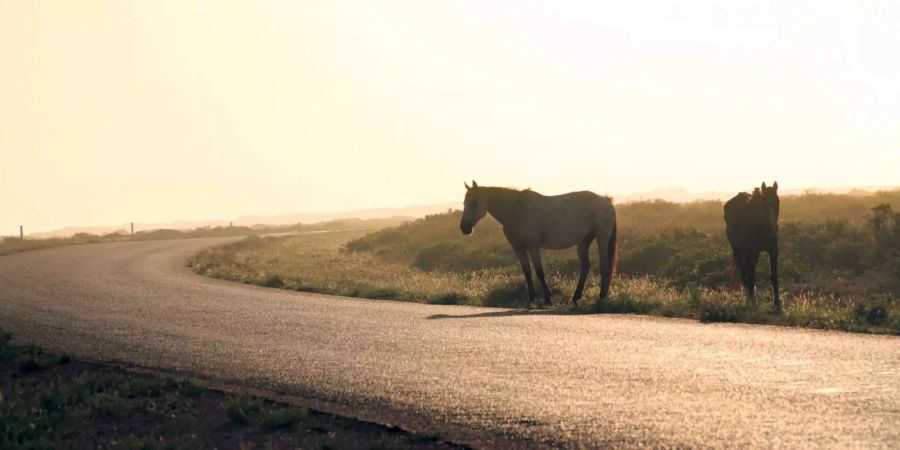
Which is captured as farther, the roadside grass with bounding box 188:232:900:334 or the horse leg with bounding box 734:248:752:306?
the horse leg with bounding box 734:248:752:306

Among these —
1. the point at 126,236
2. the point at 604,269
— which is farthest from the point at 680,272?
the point at 126,236

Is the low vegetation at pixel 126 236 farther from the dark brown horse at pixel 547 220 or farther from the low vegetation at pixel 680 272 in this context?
the dark brown horse at pixel 547 220

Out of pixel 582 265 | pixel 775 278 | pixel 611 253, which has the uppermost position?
pixel 611 253

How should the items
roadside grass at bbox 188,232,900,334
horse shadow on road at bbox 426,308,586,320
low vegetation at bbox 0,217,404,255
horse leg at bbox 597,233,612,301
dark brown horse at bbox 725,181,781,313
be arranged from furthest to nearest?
low vegetation at bbox 0,217,404,255
horse leg at bbox 597,233,612,301
dark brown horse at bbox 725,181,781,313
horse shadow on road at bbox 426,308,586,320
roadside grass at bbox 188,232,900,334

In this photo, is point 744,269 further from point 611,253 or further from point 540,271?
point 540,271

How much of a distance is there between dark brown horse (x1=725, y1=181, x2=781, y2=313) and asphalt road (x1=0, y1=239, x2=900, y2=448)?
3.27m

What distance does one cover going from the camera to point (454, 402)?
891 cm

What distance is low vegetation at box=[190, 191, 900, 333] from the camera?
1627 centimetres

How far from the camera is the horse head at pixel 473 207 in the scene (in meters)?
19.3

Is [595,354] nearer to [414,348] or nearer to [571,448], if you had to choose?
[414,348]

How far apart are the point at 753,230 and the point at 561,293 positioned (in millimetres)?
4532

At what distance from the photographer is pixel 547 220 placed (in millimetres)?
19406

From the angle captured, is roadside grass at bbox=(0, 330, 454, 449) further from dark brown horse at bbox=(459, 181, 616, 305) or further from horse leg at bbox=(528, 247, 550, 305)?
dark brown horse at bbox=(459, 181, 616, 305)

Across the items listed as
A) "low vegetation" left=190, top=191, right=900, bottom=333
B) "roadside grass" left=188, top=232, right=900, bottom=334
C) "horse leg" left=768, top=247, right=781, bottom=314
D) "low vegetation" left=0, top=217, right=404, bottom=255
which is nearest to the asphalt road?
"roadside grass" left=188, top=232, right=900, bottom=334
